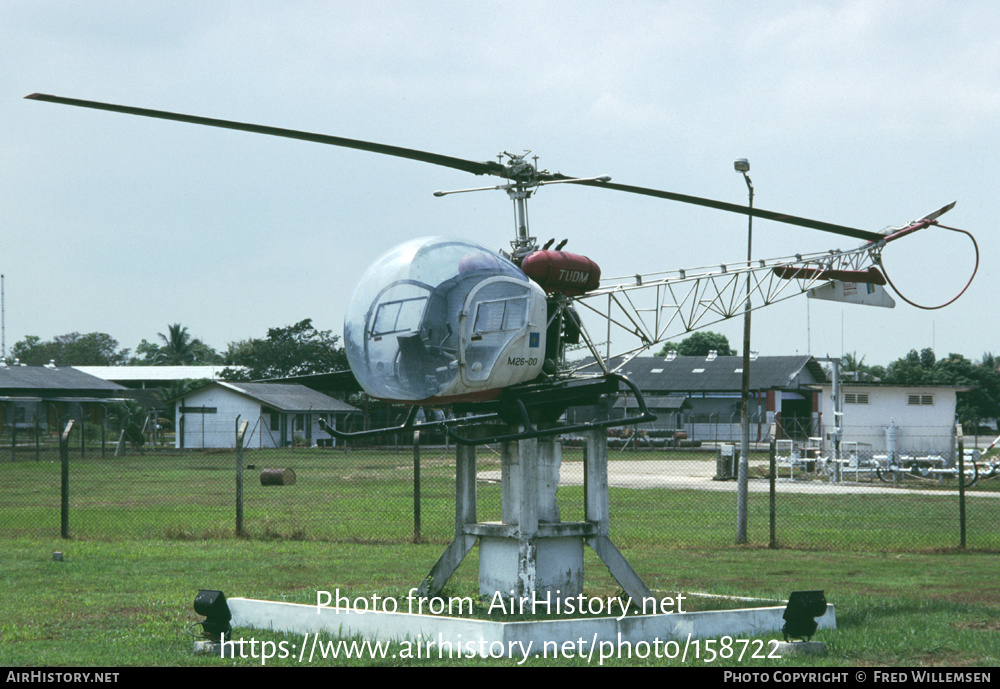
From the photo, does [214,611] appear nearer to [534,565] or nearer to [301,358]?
[534,565]

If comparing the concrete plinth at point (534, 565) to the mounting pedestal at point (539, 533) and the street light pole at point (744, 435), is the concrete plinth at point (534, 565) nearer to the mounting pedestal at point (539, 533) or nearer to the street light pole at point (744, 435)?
the mounting pedestal at point (539, 533)

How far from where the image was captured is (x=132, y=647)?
26.9 feet

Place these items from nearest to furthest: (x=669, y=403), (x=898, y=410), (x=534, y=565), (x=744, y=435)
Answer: (x=534, y=565) < (x=744, y=435) < (x=898, y=410) < (x=669, y=403)

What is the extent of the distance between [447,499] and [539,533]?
17256 millimetres

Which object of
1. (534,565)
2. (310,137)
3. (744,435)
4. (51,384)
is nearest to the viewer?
(310,137)

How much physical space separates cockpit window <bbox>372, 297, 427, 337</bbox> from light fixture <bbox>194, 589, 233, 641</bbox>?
237 cm

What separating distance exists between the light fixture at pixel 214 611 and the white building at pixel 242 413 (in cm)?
5069

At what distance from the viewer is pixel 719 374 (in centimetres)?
7400

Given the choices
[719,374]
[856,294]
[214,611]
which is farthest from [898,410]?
[214,611]

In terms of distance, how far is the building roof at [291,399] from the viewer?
197 feet

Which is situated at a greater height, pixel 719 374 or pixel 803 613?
pixel 719 374

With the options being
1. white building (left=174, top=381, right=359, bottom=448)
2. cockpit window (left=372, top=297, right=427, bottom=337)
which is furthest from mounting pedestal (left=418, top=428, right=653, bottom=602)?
white building (left=174, top=381, right=359, bottom=448)

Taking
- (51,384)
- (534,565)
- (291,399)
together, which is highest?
(51,384)

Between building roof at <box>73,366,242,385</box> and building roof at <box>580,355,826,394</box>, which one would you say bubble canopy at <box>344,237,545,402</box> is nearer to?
building roof at <box>580,355,826,394</box>
